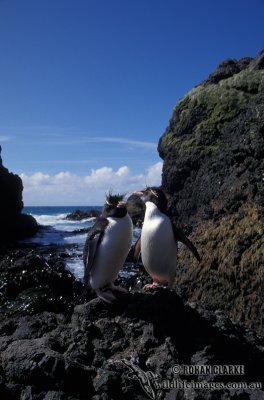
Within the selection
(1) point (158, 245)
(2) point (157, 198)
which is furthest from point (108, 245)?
(2) point (157, 198)

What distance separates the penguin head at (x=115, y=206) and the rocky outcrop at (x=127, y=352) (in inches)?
49.6

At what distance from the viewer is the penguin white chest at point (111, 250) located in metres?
6.00

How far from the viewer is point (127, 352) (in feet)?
15.1

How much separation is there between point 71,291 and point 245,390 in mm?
5662

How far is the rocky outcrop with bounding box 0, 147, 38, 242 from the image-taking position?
3198 cm

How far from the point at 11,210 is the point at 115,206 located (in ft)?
95.2

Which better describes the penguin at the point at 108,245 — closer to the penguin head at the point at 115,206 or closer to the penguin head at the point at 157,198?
the penguin head at the point at 115,206

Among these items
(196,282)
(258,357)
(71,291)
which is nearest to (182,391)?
(258,357)

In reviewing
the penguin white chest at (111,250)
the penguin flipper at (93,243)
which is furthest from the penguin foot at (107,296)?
the penguin flipper at (93,243)

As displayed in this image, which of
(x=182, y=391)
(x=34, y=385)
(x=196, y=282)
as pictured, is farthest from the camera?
(x=196, y=282)

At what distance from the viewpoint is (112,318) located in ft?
16.6

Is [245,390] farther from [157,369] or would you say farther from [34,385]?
[34,385]

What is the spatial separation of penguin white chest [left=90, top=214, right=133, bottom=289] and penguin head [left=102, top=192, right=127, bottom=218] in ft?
0.24

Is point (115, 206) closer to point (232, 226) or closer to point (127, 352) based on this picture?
point (127, 352)
